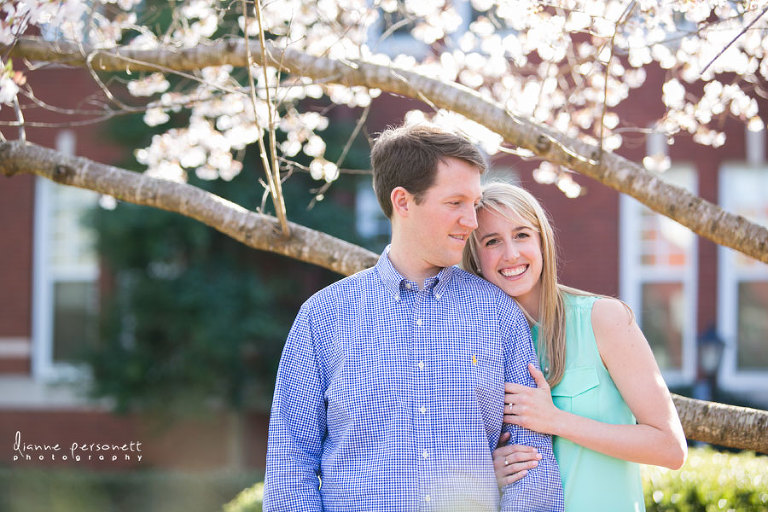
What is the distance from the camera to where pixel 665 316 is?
27.6 ft

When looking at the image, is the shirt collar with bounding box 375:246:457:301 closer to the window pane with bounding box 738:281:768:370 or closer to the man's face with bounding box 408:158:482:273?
the man's face with bounding box 408:158:482:273

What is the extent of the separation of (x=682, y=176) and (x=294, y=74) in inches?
226

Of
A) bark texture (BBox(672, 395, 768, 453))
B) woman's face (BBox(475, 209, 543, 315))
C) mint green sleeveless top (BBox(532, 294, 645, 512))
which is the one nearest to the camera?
mint green sleeveless top (BBox(532, 294, 645, 512))

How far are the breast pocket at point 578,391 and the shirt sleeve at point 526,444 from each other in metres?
0.11

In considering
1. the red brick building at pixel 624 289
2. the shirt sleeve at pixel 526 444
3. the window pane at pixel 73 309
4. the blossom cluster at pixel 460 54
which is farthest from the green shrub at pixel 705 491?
the window pane at pixel 73 309

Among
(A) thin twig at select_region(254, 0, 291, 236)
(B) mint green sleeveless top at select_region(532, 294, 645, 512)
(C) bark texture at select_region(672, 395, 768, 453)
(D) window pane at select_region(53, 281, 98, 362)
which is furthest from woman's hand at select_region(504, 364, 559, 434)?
(D) window pane at select_region(53, 281, 98, 362)

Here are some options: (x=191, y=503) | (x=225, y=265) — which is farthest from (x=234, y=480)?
(x=225, y=265)

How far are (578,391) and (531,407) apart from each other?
20cm

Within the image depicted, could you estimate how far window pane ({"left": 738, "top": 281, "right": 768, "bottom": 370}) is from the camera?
8.29m

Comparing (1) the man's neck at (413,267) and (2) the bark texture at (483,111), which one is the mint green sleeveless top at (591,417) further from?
(2) the bark texture at (483,111)

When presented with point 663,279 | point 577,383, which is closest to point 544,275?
point 577,383

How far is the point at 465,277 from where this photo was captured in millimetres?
2518

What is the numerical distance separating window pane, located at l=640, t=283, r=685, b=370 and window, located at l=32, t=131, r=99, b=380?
6.28m

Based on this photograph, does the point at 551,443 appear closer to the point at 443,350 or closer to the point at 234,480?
the point at 443,350
